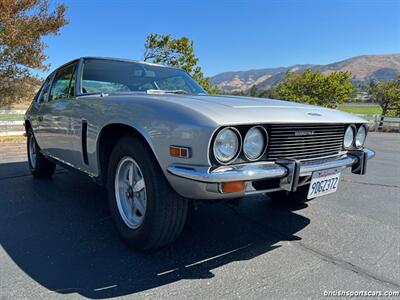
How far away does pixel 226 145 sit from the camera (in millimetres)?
1977

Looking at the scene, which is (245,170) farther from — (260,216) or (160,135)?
(260,216)

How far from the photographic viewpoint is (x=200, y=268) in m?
2.21

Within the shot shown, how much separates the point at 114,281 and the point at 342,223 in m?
2.26

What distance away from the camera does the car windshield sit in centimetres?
329

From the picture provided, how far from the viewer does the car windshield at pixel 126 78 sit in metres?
3.29

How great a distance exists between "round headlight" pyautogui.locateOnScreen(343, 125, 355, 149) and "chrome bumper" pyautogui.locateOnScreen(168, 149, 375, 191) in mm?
419

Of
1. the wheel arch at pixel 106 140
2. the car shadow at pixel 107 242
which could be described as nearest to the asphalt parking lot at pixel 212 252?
the car shadow at pixel 107 242

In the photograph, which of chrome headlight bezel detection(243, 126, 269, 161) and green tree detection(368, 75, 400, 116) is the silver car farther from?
green tree detection(368, 75, 400, 116)

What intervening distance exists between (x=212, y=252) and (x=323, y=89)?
25956mm

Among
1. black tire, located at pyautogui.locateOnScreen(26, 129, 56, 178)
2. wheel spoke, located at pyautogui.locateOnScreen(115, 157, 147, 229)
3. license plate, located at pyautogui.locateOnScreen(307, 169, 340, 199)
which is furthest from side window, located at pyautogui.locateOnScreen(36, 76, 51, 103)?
license plate, located at pyautogui.locateOnScreen(307, 169, 340, 199)

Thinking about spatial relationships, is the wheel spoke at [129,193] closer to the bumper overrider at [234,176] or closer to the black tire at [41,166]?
the bumper overrider at [234,176]

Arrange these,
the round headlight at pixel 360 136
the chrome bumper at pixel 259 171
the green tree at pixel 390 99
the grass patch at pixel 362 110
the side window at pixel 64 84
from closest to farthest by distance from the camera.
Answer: the chrome bumper at pixel 259 171, the round headlight at pixel 360 136, the side window at pixel 64 84, the green tree at pixel 390 99, the grass patch at pixel 362 110

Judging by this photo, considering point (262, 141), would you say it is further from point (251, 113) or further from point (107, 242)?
point (107, 242)

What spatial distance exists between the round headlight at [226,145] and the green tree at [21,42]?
31.1ft
